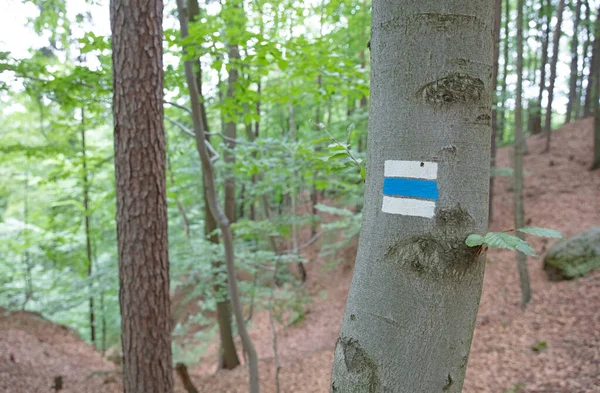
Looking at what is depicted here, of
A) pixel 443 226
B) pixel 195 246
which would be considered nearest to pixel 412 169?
pixel 443 226

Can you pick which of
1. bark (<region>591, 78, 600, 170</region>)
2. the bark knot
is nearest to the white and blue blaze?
the bark knot

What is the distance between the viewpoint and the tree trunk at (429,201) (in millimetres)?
813

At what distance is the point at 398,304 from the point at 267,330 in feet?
37.3

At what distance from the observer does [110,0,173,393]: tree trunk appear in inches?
123

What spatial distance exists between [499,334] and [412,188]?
665cm

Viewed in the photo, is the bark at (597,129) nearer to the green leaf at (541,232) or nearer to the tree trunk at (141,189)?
the tree trunk at (141,189)

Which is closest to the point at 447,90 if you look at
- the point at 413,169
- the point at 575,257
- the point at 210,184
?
the point at 413,169

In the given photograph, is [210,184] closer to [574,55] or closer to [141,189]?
[141,189]

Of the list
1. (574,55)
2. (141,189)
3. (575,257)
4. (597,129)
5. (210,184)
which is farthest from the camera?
(574,55)

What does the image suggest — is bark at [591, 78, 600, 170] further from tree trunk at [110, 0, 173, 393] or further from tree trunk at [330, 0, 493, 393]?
→ tree trunk at [330, 0, 493, 393]

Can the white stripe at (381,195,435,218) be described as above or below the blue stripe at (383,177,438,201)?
below

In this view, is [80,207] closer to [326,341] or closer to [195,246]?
[195,246]

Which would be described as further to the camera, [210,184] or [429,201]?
[210,184]

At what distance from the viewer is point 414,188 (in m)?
0.82
